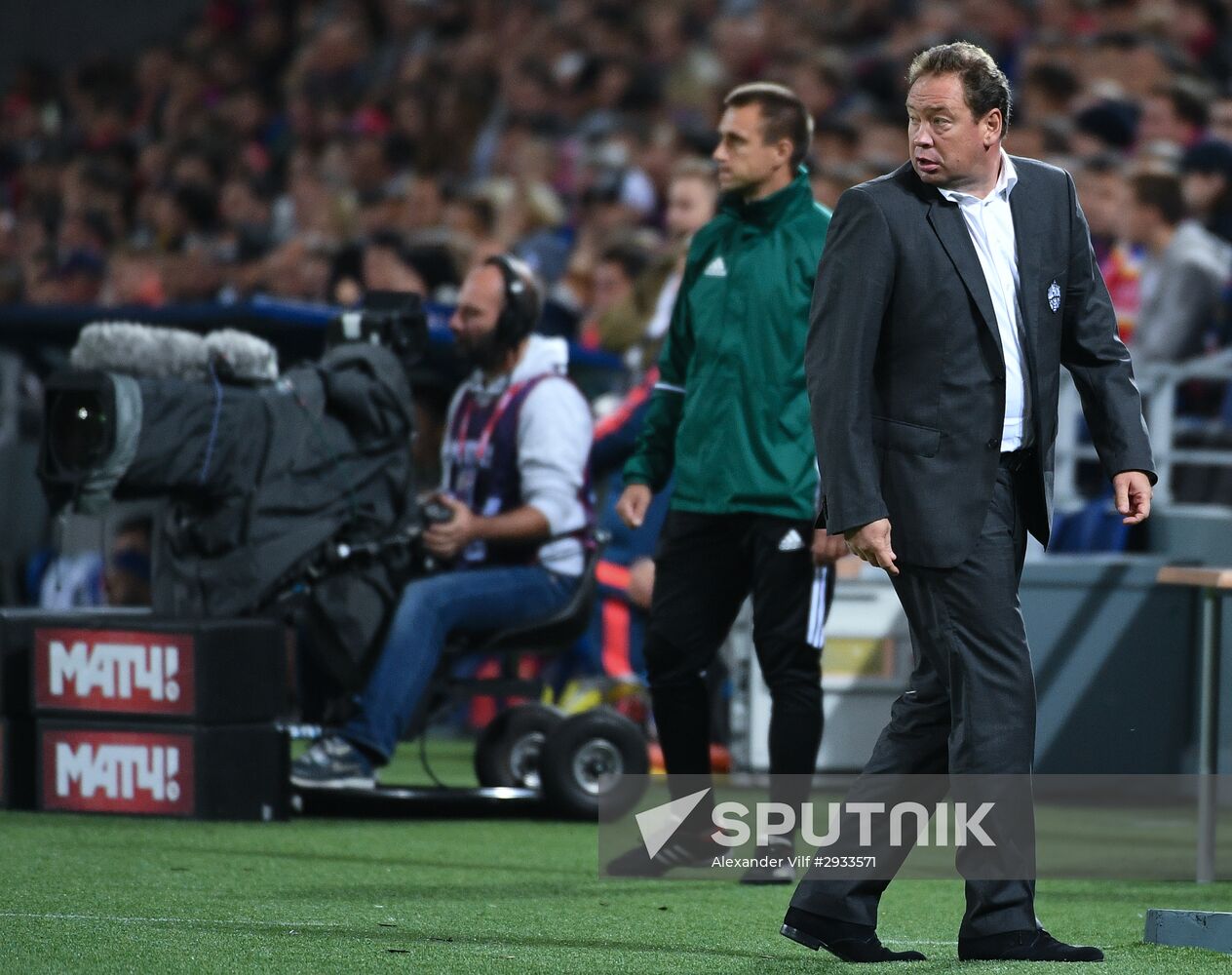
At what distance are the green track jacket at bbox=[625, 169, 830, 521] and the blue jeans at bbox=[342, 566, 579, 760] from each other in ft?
4.10

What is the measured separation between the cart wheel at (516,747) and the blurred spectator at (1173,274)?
327cm

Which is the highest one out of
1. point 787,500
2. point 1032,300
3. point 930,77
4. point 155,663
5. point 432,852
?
point 930,77

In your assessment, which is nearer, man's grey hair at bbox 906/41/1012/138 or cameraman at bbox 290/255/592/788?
man's grey hair at bbox 906/41/1012/138

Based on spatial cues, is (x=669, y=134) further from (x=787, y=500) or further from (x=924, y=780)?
(x=924, y=780)

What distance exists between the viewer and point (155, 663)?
6410mm

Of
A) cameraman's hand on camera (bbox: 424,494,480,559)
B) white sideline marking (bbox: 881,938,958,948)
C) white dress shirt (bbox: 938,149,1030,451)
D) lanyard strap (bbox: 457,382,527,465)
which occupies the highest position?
white dress shirt (bbox: 938,149,1030,451)

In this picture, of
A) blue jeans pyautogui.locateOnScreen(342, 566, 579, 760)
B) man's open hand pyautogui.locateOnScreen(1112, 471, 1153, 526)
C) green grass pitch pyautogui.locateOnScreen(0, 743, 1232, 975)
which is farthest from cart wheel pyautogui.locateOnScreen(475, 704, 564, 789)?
man's open hand pyautogui.locateOnScreen(1112, 471, 1153, 526)

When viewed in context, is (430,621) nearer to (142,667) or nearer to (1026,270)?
(142,667)

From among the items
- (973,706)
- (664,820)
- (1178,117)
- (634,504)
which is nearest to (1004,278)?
(973,706)

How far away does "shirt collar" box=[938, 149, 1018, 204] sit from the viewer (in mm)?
4262

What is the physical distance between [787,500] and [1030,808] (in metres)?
1.53

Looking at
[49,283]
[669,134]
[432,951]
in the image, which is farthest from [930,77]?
[49,283]

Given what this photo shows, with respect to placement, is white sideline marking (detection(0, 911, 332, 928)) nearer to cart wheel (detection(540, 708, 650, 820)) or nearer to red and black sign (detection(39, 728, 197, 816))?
red and black sign (detection(39, 728, 197, 816))

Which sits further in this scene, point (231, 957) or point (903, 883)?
point (903, 883)
